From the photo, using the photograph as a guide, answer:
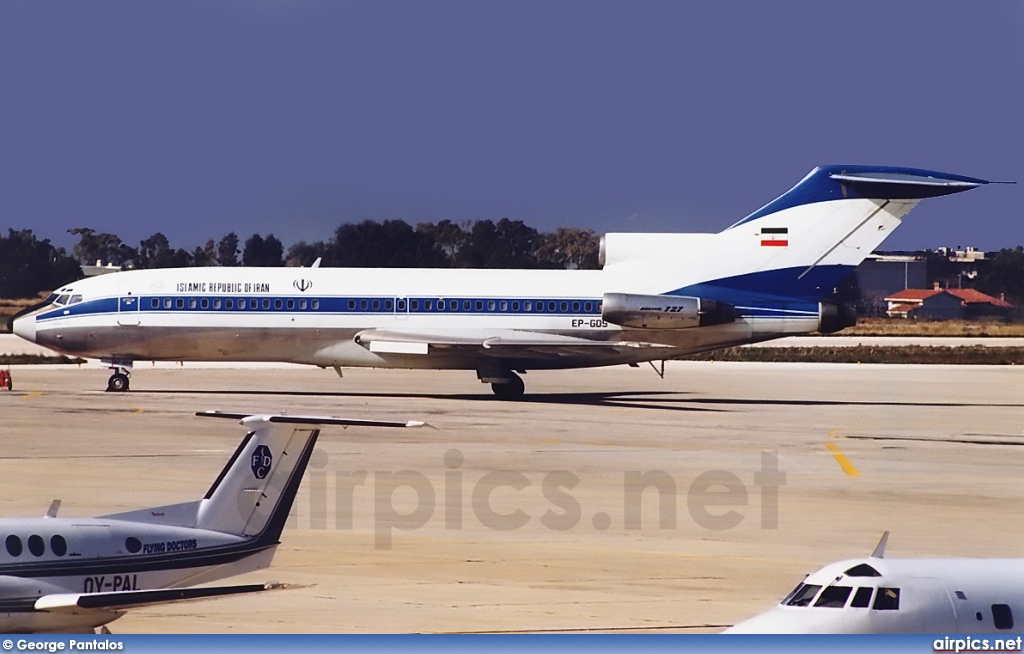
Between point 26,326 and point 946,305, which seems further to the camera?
point 946,305

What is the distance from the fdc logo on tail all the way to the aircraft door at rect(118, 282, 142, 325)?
94.1 feet

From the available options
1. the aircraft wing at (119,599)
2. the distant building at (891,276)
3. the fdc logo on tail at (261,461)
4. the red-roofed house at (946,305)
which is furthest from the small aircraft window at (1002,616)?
the distant building at (891,276)

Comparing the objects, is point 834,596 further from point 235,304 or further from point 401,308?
point 235,304

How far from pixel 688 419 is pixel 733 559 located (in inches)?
728

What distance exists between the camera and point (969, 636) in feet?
38.1

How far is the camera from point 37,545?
40.4 ft

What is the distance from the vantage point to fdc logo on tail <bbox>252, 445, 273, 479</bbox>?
47.5 ft

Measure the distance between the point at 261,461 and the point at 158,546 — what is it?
1.46 meters

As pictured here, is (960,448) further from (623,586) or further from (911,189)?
(623,586)

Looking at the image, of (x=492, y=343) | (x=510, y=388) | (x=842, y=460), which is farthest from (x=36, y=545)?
(x=510, y=388)

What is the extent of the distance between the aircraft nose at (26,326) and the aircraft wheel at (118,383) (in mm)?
2820

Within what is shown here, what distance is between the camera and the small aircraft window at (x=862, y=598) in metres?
11.7

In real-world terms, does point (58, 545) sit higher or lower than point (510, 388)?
higher

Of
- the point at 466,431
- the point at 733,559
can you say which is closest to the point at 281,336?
the point at 466,431
